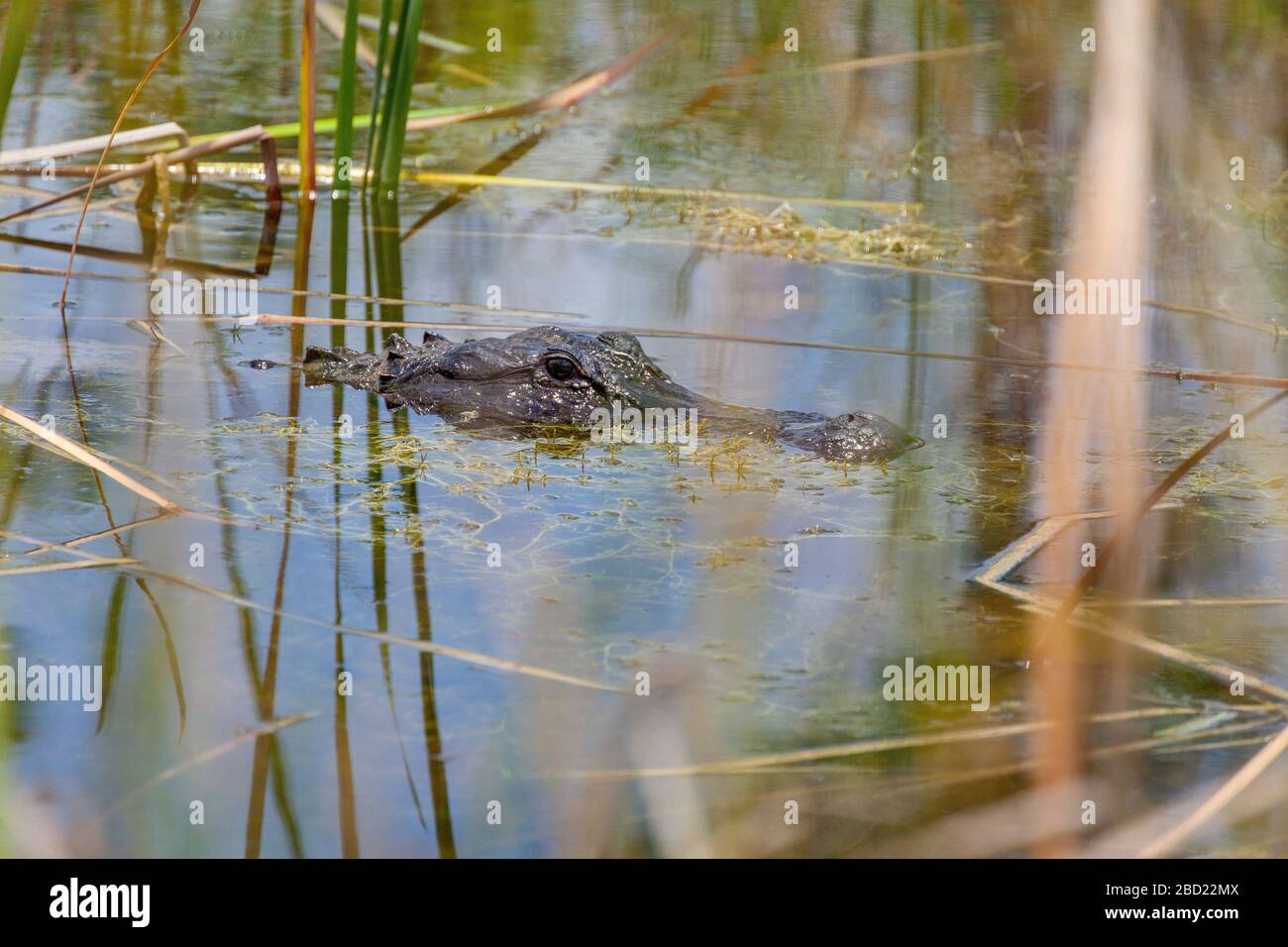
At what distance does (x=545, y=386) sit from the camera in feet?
18.9

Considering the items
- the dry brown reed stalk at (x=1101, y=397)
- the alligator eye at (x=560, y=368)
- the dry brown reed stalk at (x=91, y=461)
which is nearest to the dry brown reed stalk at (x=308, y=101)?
the alligator eye at (x=560, y=368)

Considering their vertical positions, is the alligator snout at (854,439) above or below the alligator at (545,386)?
below

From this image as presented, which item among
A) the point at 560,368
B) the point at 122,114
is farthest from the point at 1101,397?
the point at 122,114

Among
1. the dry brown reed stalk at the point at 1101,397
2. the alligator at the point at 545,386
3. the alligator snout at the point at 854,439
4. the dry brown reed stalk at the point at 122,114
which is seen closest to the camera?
the dry brown reed stalk at the point at 1101,397

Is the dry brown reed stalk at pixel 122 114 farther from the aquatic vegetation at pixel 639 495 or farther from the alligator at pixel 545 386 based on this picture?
the alligator at pixel 545 386

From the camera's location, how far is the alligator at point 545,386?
5.61 metres

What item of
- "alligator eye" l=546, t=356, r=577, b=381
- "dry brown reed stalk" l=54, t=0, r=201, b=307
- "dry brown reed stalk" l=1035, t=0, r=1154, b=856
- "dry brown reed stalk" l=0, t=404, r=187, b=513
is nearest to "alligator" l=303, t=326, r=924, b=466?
"alligator eye" l=546, t=356, r=577, b=381

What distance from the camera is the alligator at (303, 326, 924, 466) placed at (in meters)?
5.61

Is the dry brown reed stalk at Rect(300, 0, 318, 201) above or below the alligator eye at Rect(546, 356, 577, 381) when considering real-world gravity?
above

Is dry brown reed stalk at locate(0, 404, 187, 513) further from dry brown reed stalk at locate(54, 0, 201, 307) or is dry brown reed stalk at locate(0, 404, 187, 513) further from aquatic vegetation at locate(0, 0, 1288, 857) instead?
dry brown reed stalk at locate(54, 0, 201, 307)

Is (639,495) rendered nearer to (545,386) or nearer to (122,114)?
(545,386)
